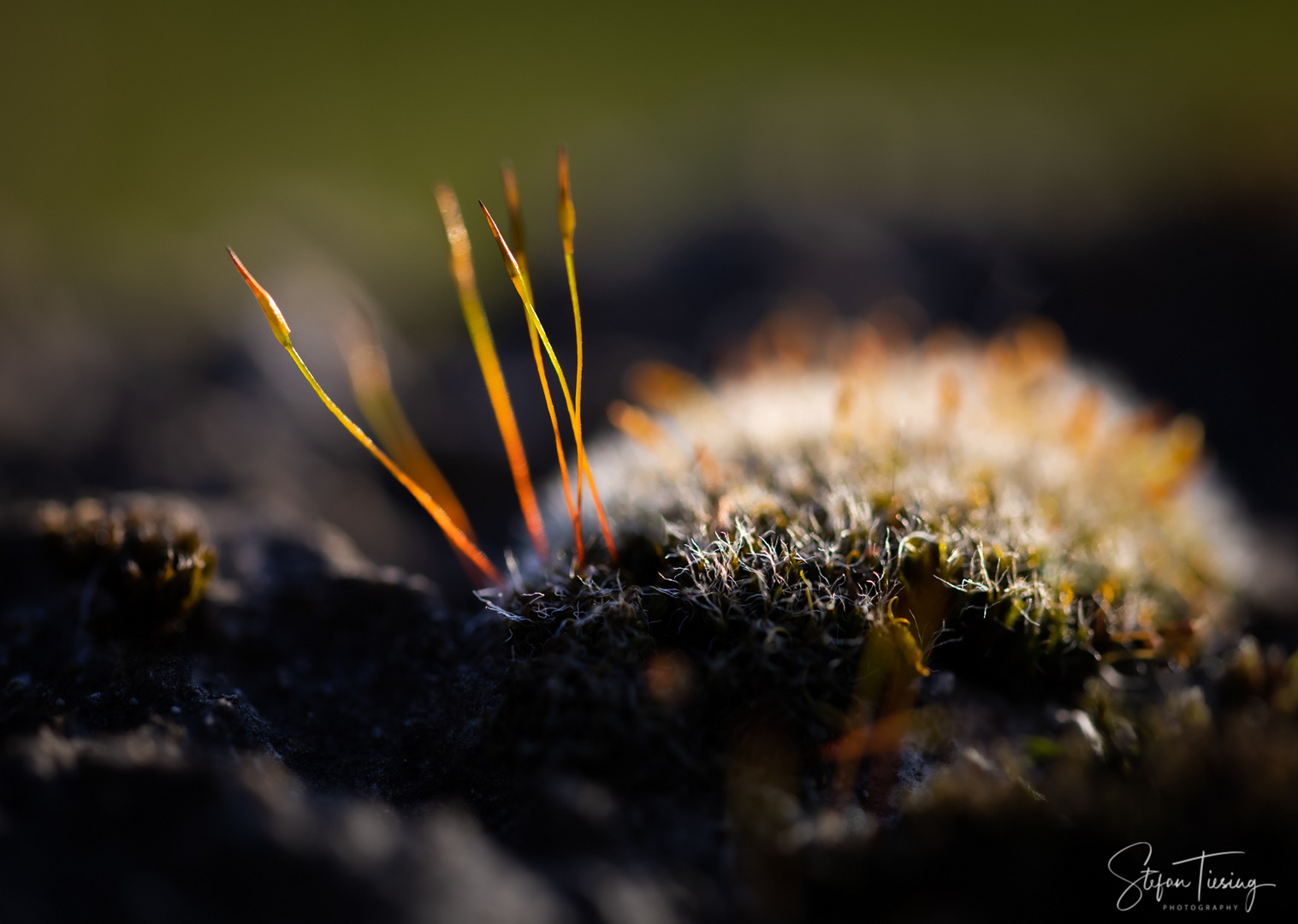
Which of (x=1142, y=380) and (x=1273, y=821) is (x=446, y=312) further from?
(x=1273, y=821)

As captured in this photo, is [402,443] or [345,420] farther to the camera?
[402,443]

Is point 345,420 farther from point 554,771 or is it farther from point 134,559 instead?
point 554,771

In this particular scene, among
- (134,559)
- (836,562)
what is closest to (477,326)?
(134,559)

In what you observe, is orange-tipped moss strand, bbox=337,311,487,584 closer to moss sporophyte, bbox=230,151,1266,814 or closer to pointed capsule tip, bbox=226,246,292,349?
moss sporophyte, bbox=230,151,1266,814

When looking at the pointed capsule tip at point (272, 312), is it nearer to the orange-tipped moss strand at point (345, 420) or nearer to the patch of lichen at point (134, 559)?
the orange-tipped moss strand at point (345, 420)

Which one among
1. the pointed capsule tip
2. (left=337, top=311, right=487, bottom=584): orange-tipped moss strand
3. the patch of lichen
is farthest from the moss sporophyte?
(left=337, top=311, right=487, bottom=584): orange-tipped moss strand
